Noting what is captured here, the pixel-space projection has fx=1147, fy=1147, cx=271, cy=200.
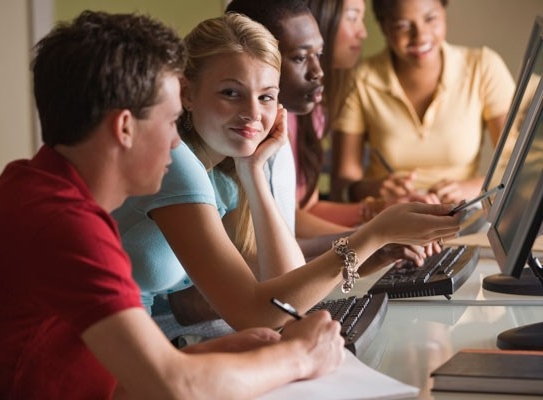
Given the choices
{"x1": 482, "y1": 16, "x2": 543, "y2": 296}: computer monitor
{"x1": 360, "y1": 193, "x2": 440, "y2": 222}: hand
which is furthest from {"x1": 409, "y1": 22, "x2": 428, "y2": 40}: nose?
{"x1": 482, "y1": 16, "x2": 543, "y2": 296}: computer monitor

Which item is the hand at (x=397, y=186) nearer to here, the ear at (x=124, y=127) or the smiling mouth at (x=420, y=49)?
the smiling mouth at (x=420, y=49)

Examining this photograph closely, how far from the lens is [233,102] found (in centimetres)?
191

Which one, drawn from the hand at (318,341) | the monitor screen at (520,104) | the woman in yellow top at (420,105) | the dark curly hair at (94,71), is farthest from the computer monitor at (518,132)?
the woman in yellow top at (420,105)

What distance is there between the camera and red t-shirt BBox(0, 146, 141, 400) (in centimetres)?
117

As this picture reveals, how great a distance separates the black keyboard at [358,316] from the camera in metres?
1.56

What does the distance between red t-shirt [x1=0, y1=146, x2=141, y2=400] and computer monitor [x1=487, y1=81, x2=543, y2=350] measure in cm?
49

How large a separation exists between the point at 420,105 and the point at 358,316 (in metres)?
2.28

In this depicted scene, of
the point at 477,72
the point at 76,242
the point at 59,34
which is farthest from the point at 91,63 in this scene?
the point at 477,72

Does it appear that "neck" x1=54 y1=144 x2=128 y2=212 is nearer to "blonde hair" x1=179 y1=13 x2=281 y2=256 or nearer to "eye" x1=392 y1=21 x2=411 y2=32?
"blonde hair" x1=179 y1=13 x2=281 y2=256

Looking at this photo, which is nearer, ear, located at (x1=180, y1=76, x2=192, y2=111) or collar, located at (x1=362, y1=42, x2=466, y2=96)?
ear, located at (x1=180, y1=76, x2=192, y2=111)

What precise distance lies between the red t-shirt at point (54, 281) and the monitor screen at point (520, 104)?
76 centimetres

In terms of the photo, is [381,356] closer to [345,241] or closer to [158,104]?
[345,241]

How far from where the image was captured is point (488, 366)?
55.7 inches

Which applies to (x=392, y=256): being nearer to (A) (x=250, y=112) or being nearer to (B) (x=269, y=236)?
(B) (x=269, y=236)
